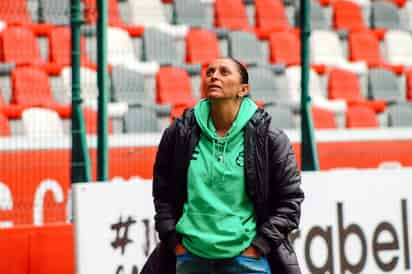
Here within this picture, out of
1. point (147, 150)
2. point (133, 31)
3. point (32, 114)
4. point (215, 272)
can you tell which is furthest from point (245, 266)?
point (133, 31)

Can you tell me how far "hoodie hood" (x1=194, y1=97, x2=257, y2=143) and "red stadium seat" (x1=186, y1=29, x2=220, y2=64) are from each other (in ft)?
22.9

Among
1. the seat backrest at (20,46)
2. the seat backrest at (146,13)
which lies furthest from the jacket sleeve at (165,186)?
the seat backrest at (146,13)

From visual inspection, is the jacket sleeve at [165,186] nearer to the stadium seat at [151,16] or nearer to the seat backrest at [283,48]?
the stadium seat at [151,16]

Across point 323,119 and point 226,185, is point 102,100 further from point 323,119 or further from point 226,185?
point 323,119

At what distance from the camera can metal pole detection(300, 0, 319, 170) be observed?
8781 mm

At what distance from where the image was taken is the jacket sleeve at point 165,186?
4.56 meters

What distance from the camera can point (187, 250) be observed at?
14.9ft

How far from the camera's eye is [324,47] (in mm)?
13398

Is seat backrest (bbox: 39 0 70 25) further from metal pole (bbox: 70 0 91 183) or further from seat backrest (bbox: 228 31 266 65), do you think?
seat backrest (bbox: 228 31 266 65)

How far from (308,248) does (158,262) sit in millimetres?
3248

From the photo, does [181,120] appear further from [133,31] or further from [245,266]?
[133,31]

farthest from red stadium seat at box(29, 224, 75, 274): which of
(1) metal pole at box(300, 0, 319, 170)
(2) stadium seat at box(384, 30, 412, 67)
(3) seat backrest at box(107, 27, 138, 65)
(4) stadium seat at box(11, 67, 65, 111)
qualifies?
(2) stadium seat at box(384, 30, 412, 67)

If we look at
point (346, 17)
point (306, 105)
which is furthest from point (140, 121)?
point (346, 17)

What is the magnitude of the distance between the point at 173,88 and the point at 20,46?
146 cm
